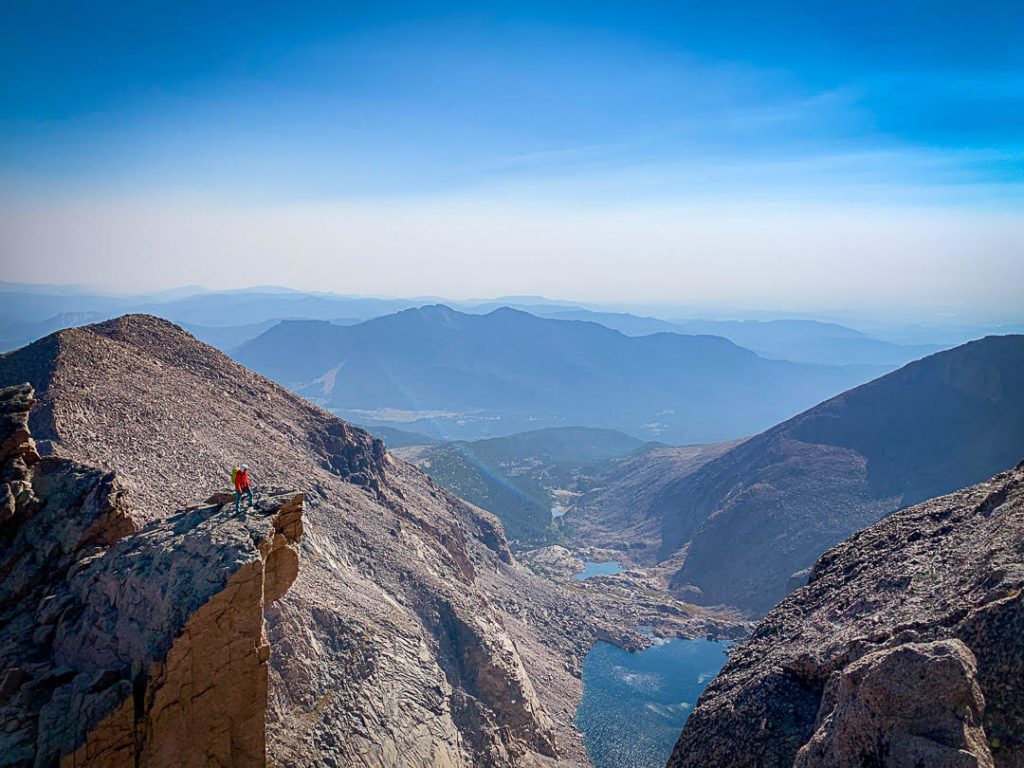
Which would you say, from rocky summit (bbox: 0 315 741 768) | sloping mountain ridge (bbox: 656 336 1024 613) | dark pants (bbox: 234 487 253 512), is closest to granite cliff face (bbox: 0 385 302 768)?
dark pants (bbox: 234 487 253 512)

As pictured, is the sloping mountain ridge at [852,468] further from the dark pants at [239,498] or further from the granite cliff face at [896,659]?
the dark pants at [239,498]

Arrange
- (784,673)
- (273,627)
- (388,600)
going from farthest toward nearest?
(388,600) → (273,627) → (784,673)

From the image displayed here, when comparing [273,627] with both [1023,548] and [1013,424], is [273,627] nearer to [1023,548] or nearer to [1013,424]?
[1023,548]

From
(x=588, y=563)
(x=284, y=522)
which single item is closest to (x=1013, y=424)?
(x=588, y=563)

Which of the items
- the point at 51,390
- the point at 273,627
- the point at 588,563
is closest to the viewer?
the point at 273,627

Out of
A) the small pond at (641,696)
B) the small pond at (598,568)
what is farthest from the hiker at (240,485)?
the small pond at (598,568)

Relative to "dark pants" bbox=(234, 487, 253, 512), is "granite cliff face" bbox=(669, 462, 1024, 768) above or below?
below

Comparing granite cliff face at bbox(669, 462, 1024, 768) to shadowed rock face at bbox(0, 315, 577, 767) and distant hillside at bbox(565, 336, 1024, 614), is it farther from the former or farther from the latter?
distant hillside at bbox(565, 336, 1024, 614)
